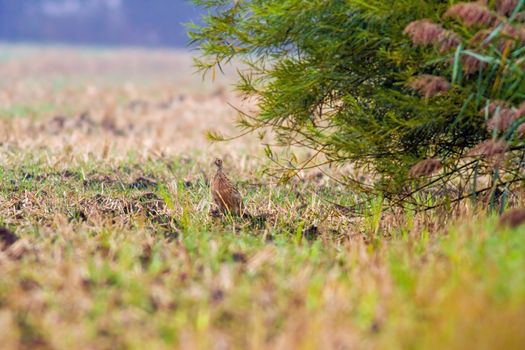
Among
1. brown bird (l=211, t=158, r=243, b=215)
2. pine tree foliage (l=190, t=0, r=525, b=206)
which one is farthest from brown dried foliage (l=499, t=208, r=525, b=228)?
brown bird (l=211, t=158, r=243, b=215)

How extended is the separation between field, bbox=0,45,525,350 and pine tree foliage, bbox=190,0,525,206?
0.47m

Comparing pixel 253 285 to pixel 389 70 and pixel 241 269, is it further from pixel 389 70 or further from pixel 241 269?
pixel 389 70

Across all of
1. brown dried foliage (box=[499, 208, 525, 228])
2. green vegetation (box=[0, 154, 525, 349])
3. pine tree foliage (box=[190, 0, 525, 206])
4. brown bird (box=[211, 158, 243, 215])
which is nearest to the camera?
green vegetation (box=[0, 154, 525, 349])

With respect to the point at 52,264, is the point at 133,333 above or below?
below

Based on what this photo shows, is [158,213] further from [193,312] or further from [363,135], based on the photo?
[193,312]

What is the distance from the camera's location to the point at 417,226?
5336mm

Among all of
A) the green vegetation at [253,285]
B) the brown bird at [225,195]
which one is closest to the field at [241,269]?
the green vegetation at [253,285]

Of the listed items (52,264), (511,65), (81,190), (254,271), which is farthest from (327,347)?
(81,190)

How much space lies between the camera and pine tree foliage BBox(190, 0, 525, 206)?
14.9ft

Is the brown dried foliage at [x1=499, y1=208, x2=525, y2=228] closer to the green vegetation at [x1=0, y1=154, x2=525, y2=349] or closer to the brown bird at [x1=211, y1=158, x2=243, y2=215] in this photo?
the green vegetation at [x1=0, y1=154, x2=525, y2=349]

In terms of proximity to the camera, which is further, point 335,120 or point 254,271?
point 335,120

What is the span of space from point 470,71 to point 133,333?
8.39ft

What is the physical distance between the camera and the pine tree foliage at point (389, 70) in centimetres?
454

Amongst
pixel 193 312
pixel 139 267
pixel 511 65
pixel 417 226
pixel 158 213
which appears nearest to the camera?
pixel 193 312
